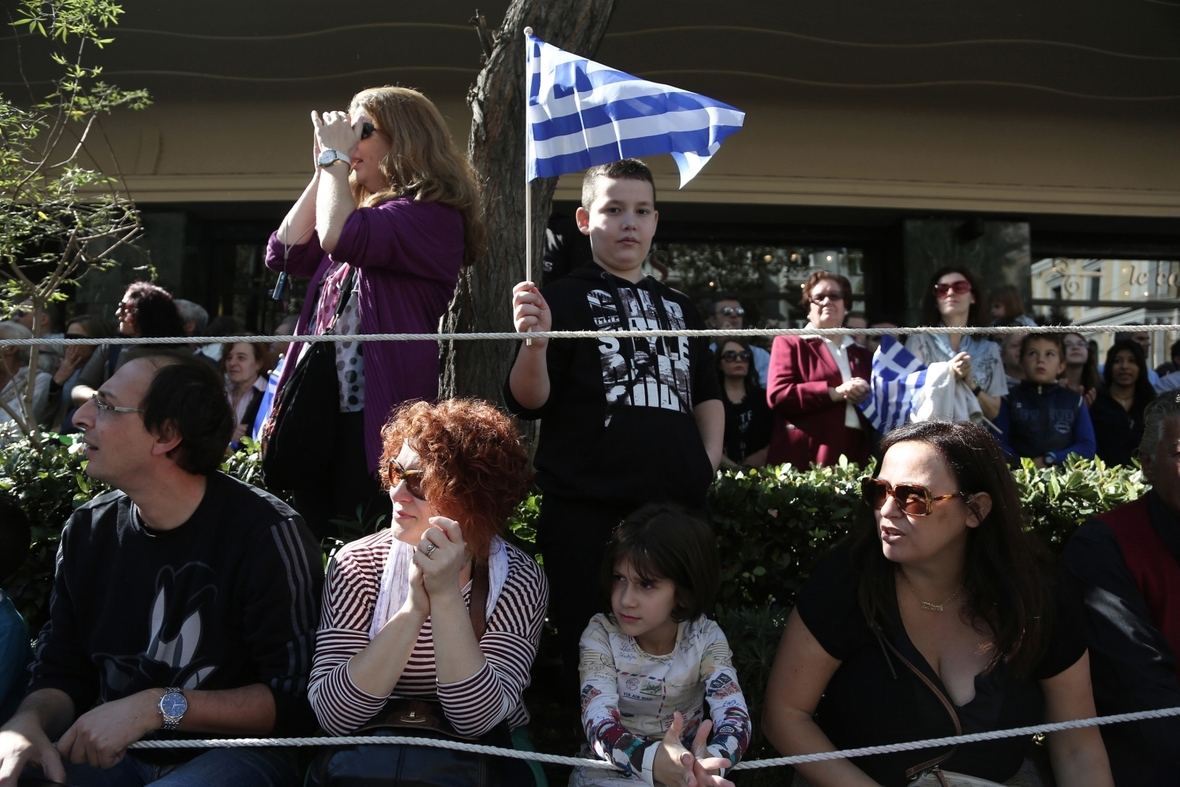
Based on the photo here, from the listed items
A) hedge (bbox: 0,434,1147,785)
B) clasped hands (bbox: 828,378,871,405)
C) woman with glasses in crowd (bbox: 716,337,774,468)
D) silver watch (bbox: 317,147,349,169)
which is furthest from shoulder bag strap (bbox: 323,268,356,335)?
woman with glasses in crowd (bbox: 716,337,774,468)

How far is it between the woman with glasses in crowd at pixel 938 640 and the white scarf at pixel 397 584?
776mm

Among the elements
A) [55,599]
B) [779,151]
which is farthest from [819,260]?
[55,599]

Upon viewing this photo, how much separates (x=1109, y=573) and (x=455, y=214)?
7.45 feet

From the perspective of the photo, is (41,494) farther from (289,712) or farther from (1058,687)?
(1058,687)

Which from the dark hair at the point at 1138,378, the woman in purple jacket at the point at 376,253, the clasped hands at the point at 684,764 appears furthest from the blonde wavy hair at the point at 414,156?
the dark hair at the point at 1138,378

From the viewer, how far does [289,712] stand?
2.52 metres

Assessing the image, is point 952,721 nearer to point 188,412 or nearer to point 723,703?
point 723,703

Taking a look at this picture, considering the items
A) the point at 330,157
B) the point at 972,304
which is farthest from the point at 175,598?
the point at 972,304

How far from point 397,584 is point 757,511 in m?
1.67

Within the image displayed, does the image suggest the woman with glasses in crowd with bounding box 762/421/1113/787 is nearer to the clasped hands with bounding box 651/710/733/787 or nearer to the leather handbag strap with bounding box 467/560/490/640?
the clasped hands with bounding box 651/710/733/787

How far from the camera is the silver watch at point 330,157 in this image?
3254mm

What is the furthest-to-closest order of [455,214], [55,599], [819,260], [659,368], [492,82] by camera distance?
[819,260] < [492,82] < [455,214] < [659,368] < [55,599]

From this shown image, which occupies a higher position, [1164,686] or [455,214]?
[455,214]

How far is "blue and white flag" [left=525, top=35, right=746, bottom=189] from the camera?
3.07 m
